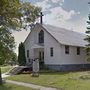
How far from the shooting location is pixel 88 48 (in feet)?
92.0

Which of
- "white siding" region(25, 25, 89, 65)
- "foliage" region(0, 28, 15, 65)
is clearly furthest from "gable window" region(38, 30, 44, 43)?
"foliage" region(0, 28, 15, 65)

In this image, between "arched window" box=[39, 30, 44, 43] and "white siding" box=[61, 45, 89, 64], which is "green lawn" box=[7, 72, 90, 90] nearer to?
"white siding" box=[61, 45, 89, 64]

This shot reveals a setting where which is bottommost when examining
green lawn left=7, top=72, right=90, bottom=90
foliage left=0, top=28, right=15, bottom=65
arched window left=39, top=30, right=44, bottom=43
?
green lawn left=7, top=72, right=90, bottom=90

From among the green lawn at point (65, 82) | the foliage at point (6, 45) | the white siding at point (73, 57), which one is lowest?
the green lawn at point (65, 82)

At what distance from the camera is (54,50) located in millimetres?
29172

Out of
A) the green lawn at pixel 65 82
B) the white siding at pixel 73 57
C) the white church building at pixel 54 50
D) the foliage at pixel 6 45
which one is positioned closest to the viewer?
the green lawn at pixel 65 82

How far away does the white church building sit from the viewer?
28.8 meters

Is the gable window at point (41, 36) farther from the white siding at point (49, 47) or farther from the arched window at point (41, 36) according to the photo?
the white siding at point (49, 47)

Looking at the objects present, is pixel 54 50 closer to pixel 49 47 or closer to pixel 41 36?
pixel 49 47

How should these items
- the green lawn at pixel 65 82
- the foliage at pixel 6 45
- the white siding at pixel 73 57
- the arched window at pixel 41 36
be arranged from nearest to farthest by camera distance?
the green lawn at pixel 65 82 → the foliage at pixel 6 45 → the white siding at pixel 73 57 → the arched window at pixel 41 36

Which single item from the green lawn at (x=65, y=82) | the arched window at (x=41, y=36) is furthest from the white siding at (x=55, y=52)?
the green lawn at (x=65, y=82)

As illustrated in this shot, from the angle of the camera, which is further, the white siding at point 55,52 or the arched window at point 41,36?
the arched window at point 41,36

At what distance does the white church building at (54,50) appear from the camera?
28.8 meters

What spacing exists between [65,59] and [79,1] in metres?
8.67
